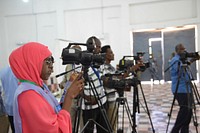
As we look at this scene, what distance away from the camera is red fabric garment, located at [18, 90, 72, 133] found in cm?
93

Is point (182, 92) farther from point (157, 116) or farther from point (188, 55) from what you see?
point (157, 116)

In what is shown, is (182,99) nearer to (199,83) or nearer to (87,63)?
(87,63)

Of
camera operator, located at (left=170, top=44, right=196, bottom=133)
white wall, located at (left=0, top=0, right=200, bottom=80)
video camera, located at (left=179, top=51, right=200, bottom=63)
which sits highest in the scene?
white wall, located at (left=0, top=0, right=200, bottom=80)

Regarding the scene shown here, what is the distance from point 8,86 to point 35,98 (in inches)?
48.2

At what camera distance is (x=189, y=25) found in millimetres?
7484

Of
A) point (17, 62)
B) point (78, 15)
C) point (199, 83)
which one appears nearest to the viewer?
point (17, 62)

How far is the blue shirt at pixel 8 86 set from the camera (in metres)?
2.00

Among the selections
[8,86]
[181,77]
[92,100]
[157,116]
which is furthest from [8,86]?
[157,116]

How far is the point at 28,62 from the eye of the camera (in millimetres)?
981

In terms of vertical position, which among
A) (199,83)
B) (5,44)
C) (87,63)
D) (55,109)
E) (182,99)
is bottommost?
(199,83)

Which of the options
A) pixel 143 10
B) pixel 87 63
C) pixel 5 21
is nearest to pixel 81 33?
pixel 143 10

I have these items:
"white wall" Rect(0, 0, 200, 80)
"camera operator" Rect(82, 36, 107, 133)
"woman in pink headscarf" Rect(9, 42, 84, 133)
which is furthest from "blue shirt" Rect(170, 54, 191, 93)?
"white wall" Rect(0, 0, 200, 80)

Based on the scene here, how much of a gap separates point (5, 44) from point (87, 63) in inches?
328

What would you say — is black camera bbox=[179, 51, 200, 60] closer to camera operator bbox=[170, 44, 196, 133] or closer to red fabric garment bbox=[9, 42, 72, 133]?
camera operator bbox=[170, 44, 196, 133]
